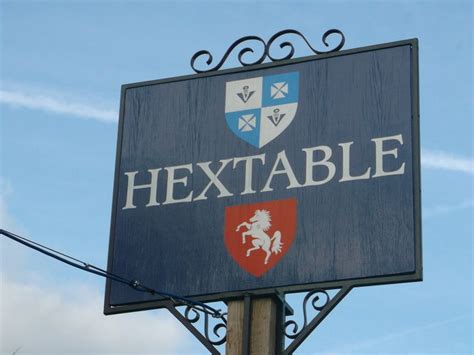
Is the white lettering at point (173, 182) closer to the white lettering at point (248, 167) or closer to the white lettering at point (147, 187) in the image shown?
the white lettering at point (147, 187)

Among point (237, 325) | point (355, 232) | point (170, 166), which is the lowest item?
point (237, 325)

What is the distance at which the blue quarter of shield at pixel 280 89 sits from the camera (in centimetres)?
1014

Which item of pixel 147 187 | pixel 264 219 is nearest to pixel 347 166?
pixel 264 219

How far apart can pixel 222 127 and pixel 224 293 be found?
1310 mm

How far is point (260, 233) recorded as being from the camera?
31.9 feet

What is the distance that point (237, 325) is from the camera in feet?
31.0

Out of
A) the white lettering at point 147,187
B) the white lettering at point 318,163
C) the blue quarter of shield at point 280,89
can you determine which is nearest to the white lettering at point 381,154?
the white lettering at point 318,163

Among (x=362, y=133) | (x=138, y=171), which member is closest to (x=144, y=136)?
(x=138, y=171)

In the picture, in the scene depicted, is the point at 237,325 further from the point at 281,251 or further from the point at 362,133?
the point at 362,133

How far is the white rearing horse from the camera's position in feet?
31.6

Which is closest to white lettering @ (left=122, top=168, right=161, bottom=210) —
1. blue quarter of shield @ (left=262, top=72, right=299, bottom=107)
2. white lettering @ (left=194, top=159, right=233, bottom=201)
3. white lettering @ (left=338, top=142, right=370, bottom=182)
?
white lettering @ (left=194, top=159, right=233, bottom=201)

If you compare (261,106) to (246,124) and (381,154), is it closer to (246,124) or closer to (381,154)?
(246,124)

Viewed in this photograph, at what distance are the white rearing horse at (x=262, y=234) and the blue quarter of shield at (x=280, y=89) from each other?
2.87 ft

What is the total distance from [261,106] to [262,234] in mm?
1022
